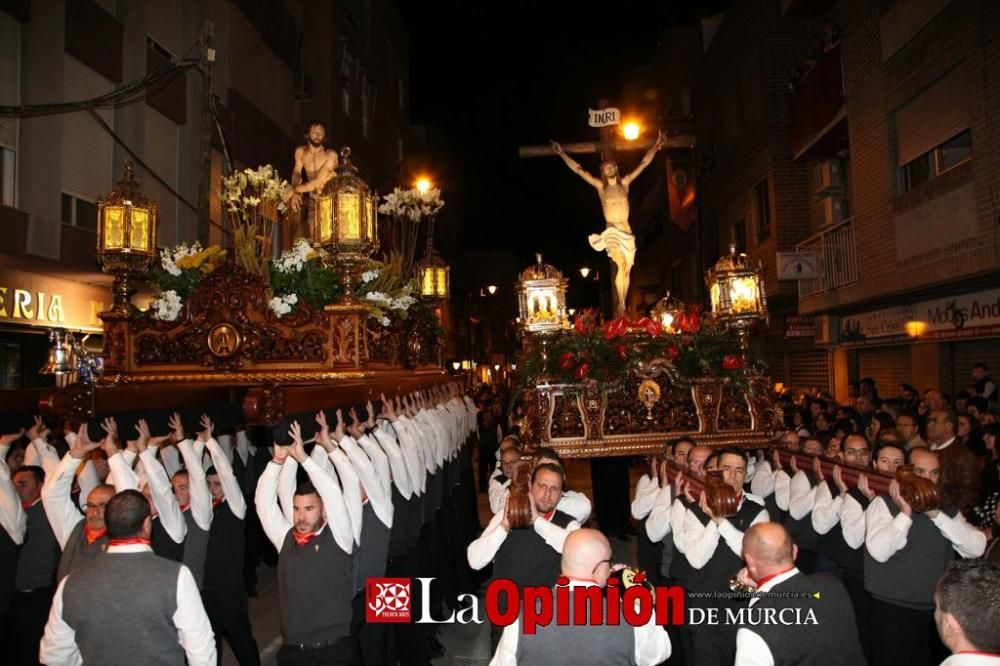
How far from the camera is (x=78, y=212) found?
→ 12.4 meters

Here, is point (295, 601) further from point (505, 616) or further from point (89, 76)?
point (89, 76)

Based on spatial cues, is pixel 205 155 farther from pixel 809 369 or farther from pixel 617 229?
pixel 809 369

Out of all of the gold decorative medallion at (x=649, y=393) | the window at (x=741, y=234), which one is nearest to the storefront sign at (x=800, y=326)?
the window at (x=741, y=234)

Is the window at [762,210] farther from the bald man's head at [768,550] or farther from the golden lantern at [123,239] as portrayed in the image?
the bald man's head at [768,550]

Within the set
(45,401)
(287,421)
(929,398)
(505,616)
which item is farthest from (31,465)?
(929,398)

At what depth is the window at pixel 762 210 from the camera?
1966 centimetres

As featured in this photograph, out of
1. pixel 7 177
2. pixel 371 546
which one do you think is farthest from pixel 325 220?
pixel 7 177

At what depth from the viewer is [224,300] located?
6.07m

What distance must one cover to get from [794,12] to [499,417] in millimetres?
11113

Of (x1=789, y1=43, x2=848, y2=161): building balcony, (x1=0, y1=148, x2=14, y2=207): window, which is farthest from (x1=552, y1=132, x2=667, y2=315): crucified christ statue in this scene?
(x1=789, y1=43, x2=848, y2=161): building balcony

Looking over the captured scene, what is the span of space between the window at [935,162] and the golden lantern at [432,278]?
7.77 metres

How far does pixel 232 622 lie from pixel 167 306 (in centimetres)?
246

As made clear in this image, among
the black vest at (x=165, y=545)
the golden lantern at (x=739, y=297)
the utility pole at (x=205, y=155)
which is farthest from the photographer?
the utility pole at (x=205, y=155)

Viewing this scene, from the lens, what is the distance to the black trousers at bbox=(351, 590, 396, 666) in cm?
529
